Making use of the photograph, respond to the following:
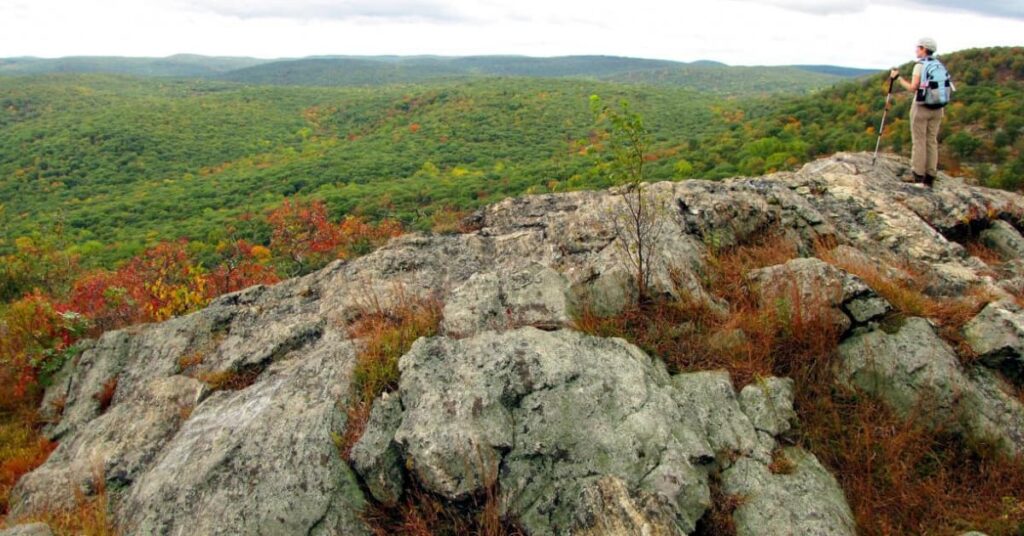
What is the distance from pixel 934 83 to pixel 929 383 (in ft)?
20.4

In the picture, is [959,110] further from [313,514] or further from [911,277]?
[313,514]

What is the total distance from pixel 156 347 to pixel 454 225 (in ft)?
13.5

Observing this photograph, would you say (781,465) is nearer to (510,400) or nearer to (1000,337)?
(510,400)

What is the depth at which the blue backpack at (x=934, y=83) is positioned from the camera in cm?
829

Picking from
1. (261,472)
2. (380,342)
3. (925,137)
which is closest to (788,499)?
(380,342)

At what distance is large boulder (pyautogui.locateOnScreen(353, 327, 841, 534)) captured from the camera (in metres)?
3.48

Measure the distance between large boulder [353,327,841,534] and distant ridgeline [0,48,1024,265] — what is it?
2.47 metres

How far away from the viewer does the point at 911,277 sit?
236 inches

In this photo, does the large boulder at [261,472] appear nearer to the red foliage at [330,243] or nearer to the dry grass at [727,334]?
the dry grass at [727,334]

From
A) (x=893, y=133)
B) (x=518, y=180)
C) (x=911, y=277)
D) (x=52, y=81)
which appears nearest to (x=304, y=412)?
(x=911, y=277)

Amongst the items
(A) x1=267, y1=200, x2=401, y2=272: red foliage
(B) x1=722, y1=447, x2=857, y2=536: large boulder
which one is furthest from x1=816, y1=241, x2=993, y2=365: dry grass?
(A) x1=267, y1=200, x2=401, y2=272: red foliage

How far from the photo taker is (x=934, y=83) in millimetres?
8312

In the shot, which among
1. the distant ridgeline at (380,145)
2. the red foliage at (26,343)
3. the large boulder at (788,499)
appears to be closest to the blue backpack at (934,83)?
the distant ridgeline at (380,145)

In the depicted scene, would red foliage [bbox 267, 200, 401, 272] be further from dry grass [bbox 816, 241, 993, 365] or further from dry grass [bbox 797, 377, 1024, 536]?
dry grass [bbox 797, 377, 1024, 536]
